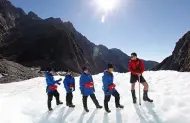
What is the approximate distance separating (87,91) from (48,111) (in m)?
2.44

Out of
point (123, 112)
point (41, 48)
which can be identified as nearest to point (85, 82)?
point (123, 112)

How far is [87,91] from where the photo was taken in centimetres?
1204

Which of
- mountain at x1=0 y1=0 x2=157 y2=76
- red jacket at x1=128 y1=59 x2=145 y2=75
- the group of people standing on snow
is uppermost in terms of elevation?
mountain at x1=0 y1=0 x2=157 y2=76

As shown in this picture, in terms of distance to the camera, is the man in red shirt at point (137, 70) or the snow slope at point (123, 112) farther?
the man in red shirt at point (137, 70)

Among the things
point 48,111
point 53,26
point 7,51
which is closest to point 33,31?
point 53,26

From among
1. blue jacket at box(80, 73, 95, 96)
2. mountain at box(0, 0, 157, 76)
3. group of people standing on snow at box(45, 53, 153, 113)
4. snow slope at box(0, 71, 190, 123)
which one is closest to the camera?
snow slope at box(0, 71, 190, 123)

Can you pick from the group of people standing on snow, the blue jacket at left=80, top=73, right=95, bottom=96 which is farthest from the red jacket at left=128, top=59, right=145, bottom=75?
the blue jacket at left=80, top=73, right=95, bottom=96

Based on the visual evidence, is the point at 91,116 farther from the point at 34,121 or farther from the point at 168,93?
the point at 168,93

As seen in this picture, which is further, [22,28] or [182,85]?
[22,28]

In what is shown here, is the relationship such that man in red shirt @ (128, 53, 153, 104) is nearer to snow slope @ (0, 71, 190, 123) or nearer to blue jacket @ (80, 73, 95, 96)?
snow slope @ (0, 71, 190, 123)

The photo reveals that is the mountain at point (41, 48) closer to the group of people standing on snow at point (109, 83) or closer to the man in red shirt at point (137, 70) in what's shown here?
the group of people standing on snow at point (109, 83)

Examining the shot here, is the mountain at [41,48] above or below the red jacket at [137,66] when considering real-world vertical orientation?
above

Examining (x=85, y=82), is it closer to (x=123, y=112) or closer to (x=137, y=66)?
(x=123, y=112)

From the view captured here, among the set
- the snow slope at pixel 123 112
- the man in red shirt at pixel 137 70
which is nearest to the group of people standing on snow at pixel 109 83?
the man in red shirt at pixel 137 70
